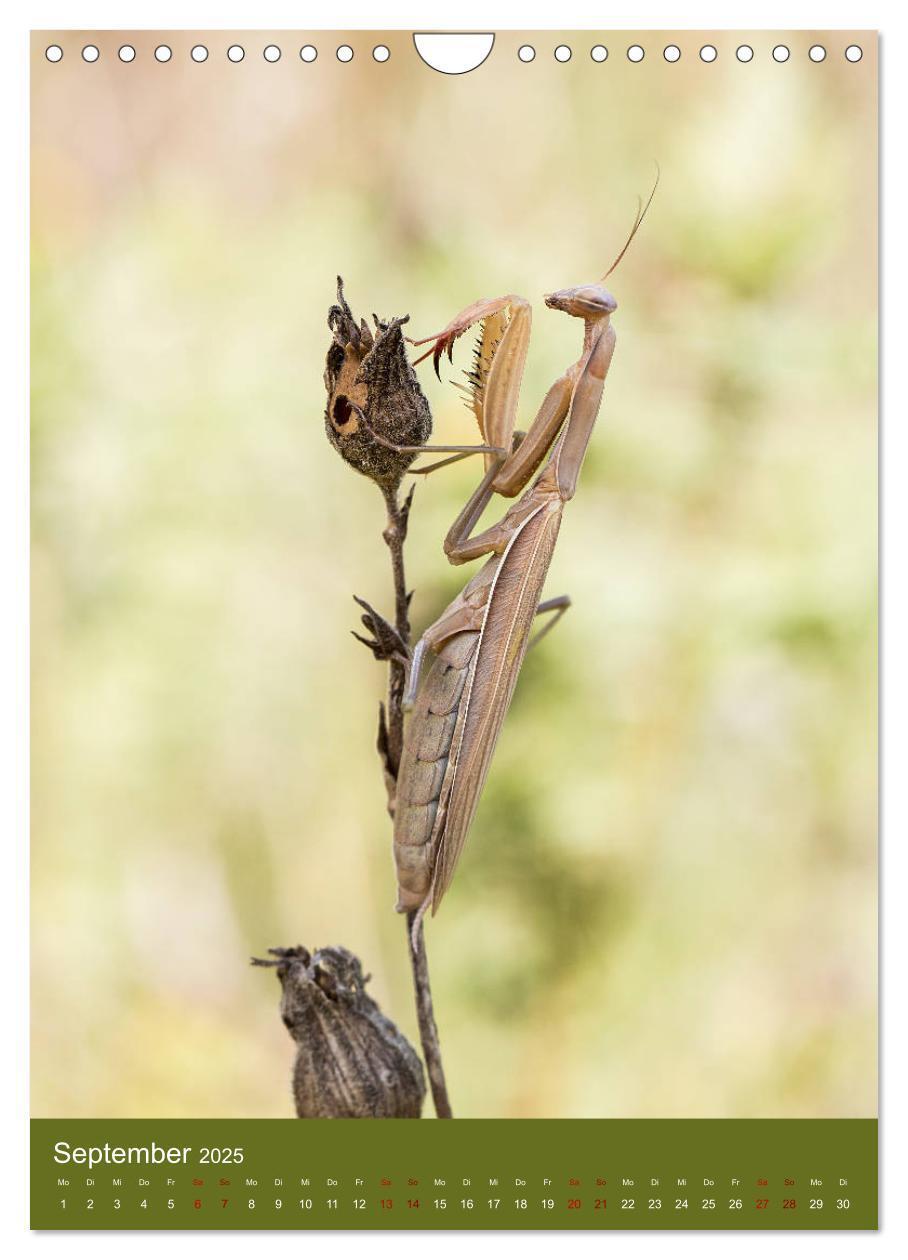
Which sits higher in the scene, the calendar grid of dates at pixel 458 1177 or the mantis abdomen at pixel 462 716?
the mantis abdomen at pixel 462 716

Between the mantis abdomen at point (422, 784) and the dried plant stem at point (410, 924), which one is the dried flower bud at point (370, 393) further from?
the mantis abdomen at point (422, 784)

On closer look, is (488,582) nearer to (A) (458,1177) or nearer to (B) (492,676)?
(B) (492,676)

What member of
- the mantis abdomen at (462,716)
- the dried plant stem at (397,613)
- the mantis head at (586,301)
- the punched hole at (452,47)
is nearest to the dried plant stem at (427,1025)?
the mantis abdomen at (462,716)

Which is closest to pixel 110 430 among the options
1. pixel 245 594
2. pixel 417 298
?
pixel 245 594

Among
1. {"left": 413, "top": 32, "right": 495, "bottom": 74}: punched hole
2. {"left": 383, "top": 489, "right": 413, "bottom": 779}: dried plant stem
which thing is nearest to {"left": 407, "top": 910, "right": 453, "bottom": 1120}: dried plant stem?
{"left": 383, "top": 489, "right": 413, "bottom": 779}: dried plant stem

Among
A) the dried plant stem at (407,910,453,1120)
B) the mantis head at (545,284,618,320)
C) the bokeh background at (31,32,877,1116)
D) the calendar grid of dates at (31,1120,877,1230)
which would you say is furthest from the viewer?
the bokeh background at (31,32,877,1116)

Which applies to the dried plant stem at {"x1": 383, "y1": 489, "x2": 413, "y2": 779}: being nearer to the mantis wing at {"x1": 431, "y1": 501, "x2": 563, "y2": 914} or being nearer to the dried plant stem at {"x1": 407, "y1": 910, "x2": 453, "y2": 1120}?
the mantis wing at {"x1": 431, "y1": 501, "x2": 563, "y2": 914}

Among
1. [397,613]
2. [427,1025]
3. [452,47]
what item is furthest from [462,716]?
[452,47]
